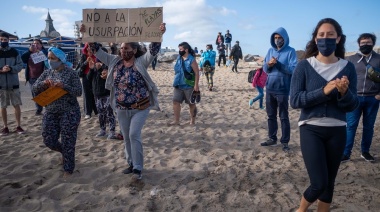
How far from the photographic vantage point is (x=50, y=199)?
3.64 m

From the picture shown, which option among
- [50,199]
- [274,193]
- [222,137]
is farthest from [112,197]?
[222,137]

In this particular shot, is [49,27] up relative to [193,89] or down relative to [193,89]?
up

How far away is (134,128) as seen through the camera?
3.93 m

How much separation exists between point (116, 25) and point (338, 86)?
323 cm

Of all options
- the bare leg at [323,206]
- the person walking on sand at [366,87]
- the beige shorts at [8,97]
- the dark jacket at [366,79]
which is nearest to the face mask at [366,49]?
the person walking on sand at [366,87]

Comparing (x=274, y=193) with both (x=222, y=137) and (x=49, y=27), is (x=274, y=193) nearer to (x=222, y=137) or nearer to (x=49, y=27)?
(x=222, y=137)

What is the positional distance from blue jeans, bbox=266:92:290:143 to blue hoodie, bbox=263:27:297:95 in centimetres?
11

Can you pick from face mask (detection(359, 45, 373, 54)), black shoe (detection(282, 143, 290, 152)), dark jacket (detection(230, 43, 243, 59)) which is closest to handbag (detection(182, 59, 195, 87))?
black shoe (detection(282, 143, 290, 152))

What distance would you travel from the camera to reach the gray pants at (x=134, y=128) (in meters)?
3.94

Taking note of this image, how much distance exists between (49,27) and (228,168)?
303 ft

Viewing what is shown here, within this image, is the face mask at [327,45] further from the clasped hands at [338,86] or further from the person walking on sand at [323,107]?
the clasped hands at [338,86]

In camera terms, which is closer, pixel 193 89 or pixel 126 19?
pixel 126 19

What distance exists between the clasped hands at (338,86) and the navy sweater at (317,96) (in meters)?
0.05

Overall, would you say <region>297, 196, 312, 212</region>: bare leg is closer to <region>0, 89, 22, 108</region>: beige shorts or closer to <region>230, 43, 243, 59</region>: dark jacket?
<region>0, 89, 22, 108</region>: beige shorts
